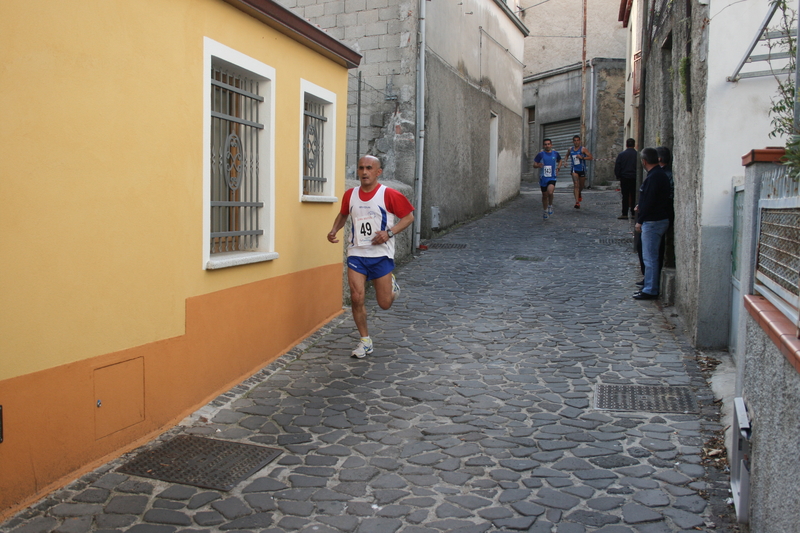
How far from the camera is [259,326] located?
645cm

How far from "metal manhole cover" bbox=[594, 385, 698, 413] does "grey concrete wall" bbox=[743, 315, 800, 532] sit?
1518mm

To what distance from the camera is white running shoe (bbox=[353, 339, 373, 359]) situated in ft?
22.0

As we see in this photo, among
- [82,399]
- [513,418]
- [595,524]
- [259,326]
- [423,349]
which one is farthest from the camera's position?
[423,349]

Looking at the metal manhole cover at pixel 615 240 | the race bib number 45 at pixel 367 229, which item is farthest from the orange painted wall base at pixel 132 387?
the metal manhole cover at pixel 615 240

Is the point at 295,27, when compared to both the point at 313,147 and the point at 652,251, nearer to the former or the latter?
the point at 313,147

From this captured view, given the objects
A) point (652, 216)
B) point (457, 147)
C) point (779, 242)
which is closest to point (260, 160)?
point (779, 242)

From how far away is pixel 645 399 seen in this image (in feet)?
18.1

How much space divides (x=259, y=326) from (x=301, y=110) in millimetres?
2253

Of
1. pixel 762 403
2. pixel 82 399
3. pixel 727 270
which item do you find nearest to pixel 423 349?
pixel 727 270

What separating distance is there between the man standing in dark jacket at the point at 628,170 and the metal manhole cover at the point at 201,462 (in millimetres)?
11036

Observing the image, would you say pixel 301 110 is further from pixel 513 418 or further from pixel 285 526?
pixel 285 526

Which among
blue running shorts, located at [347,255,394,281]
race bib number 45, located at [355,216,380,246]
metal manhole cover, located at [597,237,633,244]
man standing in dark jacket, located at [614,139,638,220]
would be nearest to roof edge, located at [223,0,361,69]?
race bib number 45, located at [355,216,380,246]

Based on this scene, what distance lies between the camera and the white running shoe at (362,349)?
6.71 meters

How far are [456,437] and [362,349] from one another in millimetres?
2081
